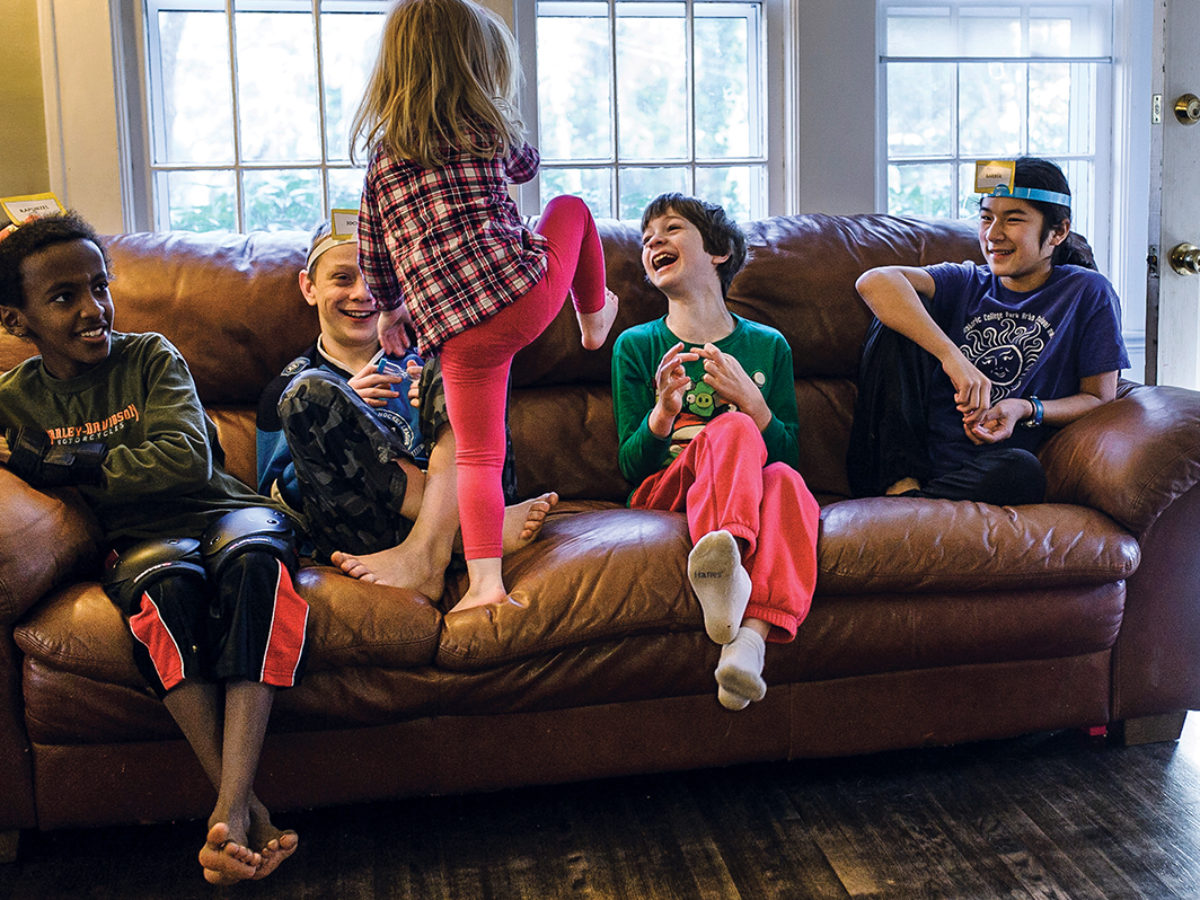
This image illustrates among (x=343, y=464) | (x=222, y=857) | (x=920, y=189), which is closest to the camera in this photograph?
(x=222, y=857)

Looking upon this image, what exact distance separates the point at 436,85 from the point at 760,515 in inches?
35.0

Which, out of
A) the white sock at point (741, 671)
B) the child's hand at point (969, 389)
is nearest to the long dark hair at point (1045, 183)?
the child's hand at point (969, 389)

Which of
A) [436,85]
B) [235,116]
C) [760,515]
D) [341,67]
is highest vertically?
[341,67]

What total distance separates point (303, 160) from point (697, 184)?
3.62 ft

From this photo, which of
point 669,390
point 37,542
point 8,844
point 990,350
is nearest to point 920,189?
point 990,350

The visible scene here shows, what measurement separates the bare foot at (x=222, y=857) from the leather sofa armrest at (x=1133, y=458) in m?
1.55

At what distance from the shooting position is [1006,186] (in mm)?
2371

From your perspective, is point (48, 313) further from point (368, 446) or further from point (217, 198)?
point (217, 198)

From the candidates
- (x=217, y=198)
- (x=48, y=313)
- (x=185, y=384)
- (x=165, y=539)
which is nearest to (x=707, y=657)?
(x=165, y=539)

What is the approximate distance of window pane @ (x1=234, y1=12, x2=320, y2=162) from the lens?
3059 mm

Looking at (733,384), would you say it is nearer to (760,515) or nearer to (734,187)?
(760,515)

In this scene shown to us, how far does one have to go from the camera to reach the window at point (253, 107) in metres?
3.04

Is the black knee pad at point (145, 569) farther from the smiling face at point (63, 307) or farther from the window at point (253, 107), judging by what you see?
the window at point (253, 107)

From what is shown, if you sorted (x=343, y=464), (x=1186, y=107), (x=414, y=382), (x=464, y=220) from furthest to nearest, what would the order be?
1. (x=1186, y=107)
2. (x=414, y=382)
3. (x=343, y=464)
4. (x=464, y=220)
